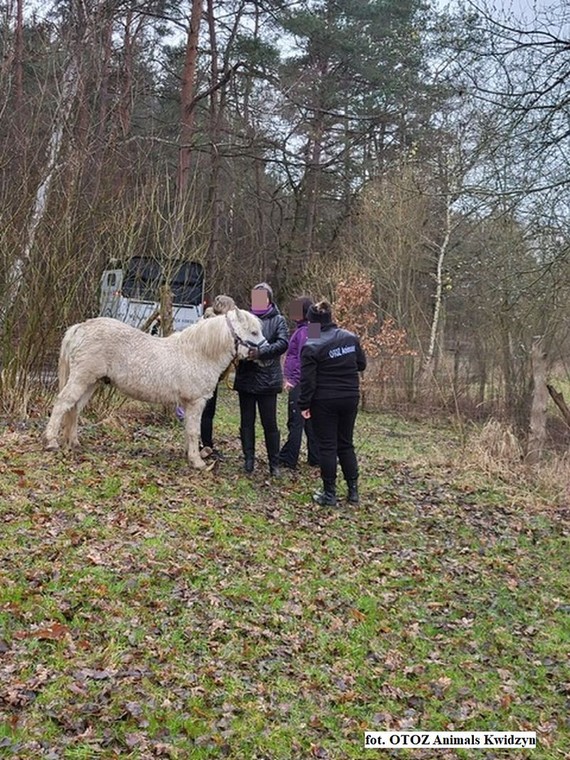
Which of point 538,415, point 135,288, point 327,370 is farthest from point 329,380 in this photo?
point 135,288

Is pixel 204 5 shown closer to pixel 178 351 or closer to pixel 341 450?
pixel 178 351

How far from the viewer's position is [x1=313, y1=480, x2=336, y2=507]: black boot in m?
6.38

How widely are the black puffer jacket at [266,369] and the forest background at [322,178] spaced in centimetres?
216

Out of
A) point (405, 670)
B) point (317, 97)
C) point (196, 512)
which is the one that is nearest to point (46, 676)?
point (405, 670)

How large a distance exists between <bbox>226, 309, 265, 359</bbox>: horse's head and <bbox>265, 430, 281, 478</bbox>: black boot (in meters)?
0.98

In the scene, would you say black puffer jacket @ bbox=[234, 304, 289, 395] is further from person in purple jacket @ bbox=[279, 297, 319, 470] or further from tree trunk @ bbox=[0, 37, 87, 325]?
tree trunk @ bbox=[0, 37, 87, 325]

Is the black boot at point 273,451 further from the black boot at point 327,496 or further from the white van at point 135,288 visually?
the white van at point 135,288

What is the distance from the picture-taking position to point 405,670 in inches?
152

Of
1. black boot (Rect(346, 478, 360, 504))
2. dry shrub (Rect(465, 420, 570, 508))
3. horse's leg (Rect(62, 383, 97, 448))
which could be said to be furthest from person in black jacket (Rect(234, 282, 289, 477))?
dry shrub (Rect(465, 420, 570, 508))

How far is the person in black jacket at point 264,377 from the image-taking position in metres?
6.53

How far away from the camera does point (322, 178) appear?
21750 mm
